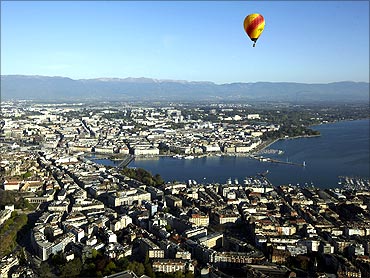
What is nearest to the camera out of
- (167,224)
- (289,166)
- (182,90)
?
(167,224)

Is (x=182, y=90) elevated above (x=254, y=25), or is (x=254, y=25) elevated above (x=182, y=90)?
(x=254, y=25)

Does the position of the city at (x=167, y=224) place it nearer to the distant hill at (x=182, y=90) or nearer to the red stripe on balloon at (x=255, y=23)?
the red stripe on balloon at (x=255, y=23)

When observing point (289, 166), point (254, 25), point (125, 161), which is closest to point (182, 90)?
point (125, 161)

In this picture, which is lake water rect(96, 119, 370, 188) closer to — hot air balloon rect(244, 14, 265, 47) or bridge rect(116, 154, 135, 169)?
bridge rect(116, 154, 135, 169)

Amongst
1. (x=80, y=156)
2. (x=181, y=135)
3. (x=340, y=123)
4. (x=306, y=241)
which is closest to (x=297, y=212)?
(x=306, y=241)

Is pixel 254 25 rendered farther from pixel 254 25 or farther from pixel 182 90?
pixel 182 90

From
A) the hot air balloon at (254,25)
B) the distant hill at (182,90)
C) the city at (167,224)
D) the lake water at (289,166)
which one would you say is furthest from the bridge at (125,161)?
the distant hill at (182,90)
